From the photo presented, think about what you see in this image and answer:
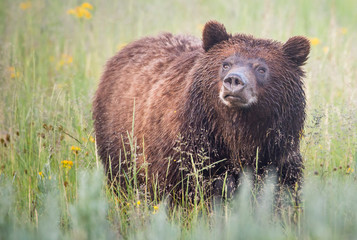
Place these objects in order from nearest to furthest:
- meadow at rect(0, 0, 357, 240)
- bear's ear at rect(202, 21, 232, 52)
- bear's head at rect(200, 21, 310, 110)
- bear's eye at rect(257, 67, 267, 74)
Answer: meadow at rect(0, 0, 357, 240)
bear's head at rect(200, 21, 310, 110)
bear's eye at rect(257, 67, 267, 74)
bear's ear at rect(202, 21, 232, 52)

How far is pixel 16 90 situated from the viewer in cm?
628

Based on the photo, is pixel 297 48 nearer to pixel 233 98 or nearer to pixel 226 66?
pixel 226 66

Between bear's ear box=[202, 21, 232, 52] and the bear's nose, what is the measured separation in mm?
784

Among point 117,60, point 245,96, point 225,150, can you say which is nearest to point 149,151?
point 225,150

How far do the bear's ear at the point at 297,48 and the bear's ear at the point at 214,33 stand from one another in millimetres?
551

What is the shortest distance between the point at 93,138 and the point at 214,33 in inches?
65.8

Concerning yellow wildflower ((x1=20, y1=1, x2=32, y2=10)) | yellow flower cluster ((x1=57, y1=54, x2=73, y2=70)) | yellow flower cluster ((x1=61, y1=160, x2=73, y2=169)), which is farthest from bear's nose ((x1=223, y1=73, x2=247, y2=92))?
yellow wildflower ((x1=20, y1=1, x2=32, y2=10))

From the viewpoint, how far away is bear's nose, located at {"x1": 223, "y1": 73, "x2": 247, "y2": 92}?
428 cm

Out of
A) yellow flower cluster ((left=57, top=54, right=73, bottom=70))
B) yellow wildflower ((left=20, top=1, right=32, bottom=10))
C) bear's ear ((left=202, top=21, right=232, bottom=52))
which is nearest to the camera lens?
bear's ear ((left=202, top=21, right=232, bottom=52))

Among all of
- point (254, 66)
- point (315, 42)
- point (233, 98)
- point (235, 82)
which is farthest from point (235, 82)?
point (315, 42)

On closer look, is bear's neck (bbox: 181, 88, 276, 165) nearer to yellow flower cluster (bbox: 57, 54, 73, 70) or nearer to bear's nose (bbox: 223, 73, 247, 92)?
bear's nose (bbox: 223, 73, 247, 92)

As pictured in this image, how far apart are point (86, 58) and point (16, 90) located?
2.65 m

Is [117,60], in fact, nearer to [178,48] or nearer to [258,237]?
[178,48]

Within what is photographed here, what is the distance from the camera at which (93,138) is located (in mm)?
5590
